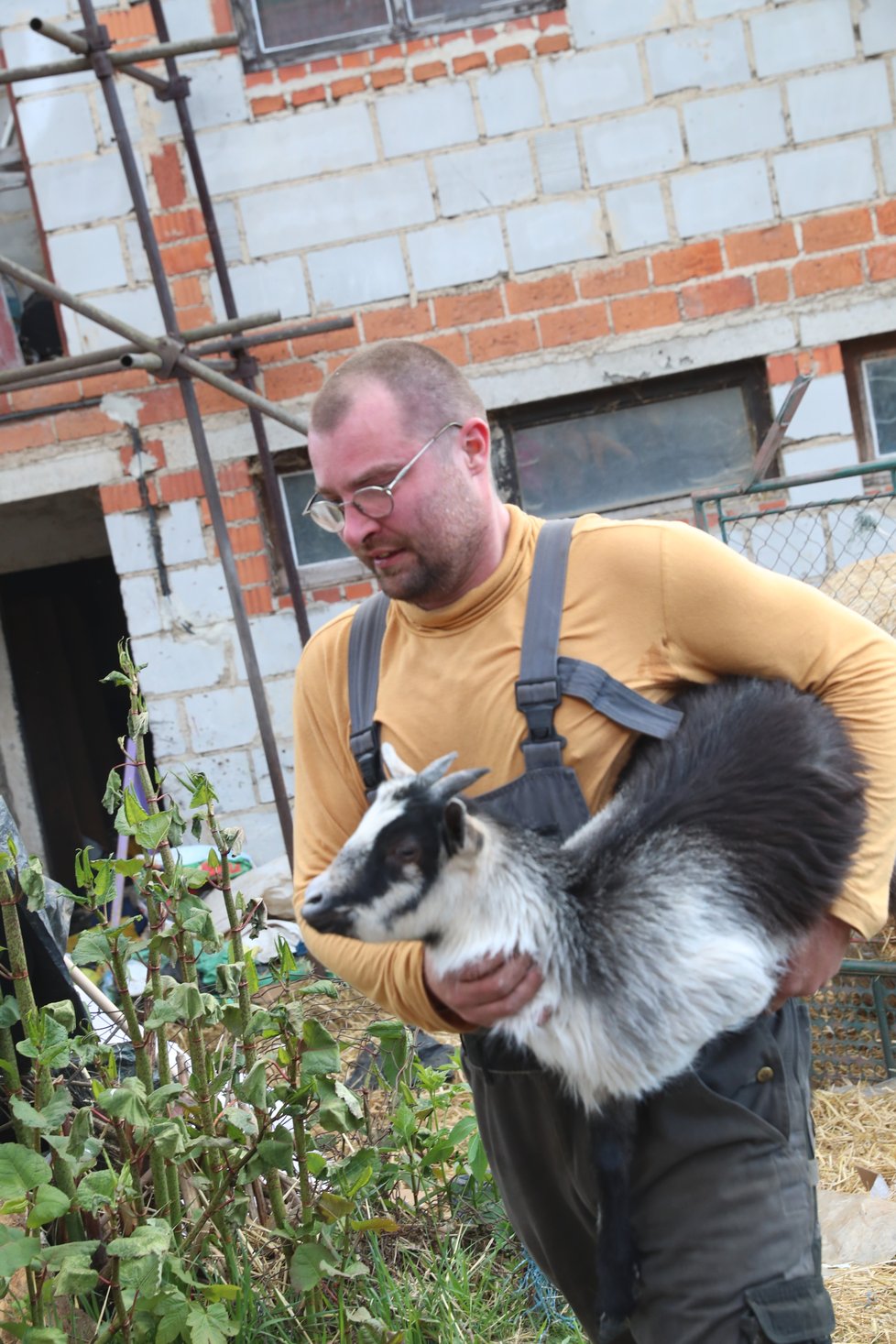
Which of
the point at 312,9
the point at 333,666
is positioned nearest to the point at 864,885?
the point at 333,666

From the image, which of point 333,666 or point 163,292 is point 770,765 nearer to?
point 333,666

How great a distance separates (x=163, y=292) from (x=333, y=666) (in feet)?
12.6

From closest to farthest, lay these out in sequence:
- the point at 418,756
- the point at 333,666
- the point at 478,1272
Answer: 1. the point at 418,756
2. the point at 333,666
3. the point at 478,1272

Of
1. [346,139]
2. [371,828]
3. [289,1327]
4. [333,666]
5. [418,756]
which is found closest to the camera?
[371,828]

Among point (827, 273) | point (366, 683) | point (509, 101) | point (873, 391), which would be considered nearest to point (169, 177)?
point (509, 101)

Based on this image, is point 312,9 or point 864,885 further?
point 312,9

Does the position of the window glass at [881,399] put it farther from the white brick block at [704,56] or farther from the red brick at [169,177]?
the red brick at [169,177]

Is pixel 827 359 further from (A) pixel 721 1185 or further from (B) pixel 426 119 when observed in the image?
(A) pixel 721 1185

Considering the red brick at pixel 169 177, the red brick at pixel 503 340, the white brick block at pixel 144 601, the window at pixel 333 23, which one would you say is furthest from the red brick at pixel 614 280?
the white brick block at pixel 144 601

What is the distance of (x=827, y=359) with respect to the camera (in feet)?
20.8

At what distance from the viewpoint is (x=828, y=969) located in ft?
7.22

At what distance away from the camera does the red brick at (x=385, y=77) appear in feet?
20.6

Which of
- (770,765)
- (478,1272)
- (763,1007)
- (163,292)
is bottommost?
(478,1272)

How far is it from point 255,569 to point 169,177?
6.61 feet
